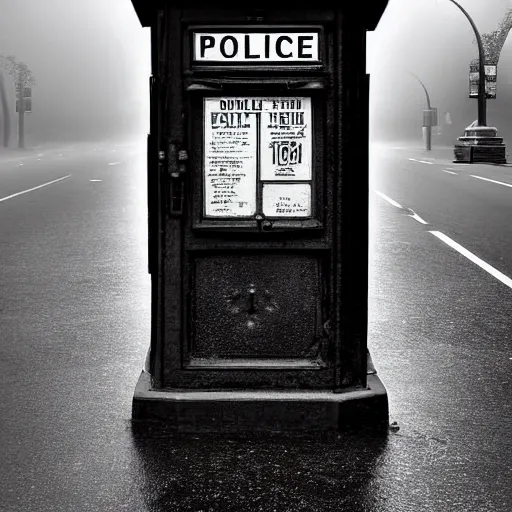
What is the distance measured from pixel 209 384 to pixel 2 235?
9535 millimetres

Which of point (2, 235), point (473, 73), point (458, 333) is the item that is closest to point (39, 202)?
point (2, 235)

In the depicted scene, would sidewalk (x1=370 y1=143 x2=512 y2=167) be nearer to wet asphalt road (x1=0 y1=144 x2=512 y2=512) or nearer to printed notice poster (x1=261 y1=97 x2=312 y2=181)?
wet asphalt road (x1=0 y1=144 x2=512 y2=512)

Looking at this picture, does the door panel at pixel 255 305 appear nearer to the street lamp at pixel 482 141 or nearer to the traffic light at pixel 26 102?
the street lamp at pixel 482 141

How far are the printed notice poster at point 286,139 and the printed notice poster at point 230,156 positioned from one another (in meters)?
0.05

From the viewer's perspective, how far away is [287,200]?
4.82 meters

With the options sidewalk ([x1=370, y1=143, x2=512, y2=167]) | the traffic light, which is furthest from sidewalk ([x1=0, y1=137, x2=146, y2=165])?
sidewalk ([x1=370, y1=143, x2=512, y2=167])

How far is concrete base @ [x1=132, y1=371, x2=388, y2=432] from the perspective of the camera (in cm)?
477

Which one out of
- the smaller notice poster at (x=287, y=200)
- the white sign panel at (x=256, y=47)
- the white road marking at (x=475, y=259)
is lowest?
the white road marking at (x=475, y=259)

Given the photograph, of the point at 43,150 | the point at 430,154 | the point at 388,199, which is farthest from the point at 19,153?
the point at 388,199

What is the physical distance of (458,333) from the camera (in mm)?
7344

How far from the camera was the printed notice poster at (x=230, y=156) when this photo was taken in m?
4.77

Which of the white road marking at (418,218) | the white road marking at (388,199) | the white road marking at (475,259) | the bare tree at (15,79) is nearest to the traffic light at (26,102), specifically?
the bare tree at (15,79)

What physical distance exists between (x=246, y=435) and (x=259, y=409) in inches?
5.1

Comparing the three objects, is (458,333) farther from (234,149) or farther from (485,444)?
(234,149)
